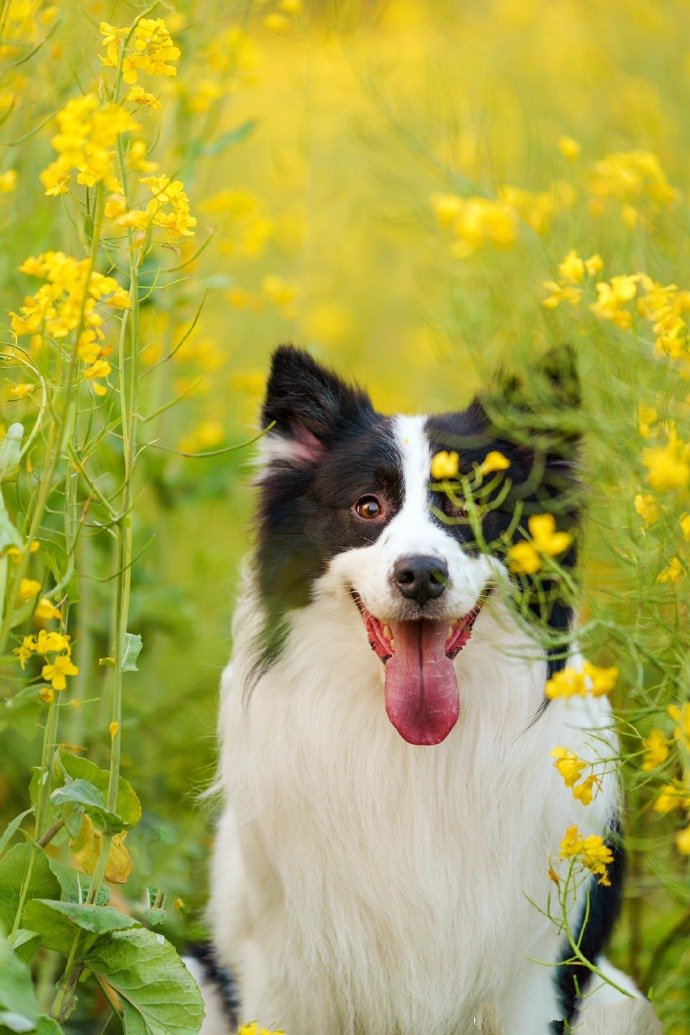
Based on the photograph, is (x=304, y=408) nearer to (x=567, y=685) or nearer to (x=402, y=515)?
(x=402, y=515)

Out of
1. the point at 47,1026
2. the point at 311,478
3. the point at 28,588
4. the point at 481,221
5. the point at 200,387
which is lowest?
the point at 47,1026

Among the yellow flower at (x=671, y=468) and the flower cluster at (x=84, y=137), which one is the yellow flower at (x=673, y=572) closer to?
the yellow flower at (x=671, y=468)

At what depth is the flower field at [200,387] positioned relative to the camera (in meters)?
2.22

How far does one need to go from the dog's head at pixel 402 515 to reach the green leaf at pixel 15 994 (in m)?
1.15

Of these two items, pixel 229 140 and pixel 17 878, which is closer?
pixel 17 878

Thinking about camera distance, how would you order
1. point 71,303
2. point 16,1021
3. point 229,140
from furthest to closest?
A: point 229,140
point 71,303
point 16,1021

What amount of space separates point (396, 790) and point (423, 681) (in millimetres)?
418

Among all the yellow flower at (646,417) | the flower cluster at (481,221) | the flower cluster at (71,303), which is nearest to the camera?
the flower cluster at (71,303)

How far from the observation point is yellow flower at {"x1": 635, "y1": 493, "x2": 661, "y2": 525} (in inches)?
94.1

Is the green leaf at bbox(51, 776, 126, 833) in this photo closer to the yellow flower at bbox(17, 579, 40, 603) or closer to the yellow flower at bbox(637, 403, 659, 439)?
the yellow flower at bbox(17, 579, 40, 603)

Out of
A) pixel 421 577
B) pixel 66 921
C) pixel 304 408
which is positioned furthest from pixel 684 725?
pixel 304 408

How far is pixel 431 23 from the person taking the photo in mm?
6395

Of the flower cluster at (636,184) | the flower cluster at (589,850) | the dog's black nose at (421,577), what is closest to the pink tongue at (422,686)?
the dog's black nose at (421,577)

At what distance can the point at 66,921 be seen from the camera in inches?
90.0
